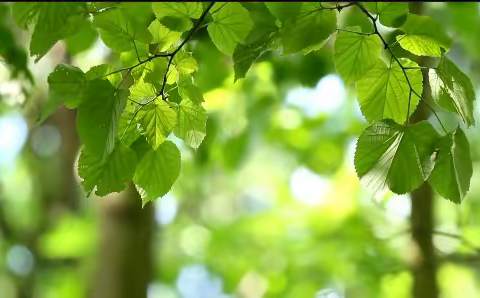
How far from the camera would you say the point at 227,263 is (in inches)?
62.4

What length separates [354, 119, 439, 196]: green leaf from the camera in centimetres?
39

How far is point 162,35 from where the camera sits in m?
0.38

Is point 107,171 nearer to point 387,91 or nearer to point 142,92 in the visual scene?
point 142,92

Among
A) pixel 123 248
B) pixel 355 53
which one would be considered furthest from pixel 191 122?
pixel 123 248

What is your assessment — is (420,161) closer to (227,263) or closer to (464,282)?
(227,263)

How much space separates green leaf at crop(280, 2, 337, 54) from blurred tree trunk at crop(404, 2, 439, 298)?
812 mm

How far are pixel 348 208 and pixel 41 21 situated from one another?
4.61 feet

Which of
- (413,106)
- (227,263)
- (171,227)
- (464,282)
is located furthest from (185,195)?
(413,106)

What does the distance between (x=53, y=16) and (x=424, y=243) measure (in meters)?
0.98

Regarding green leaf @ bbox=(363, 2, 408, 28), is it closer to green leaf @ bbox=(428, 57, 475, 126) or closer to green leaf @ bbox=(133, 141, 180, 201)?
green leaf @ bbox=(428, 57, 475, 126)

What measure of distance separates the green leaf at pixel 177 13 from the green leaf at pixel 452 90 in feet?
0.55

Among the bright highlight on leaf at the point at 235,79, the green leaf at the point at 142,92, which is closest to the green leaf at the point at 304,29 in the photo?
the bright highlight on leaf at the point at 235,79

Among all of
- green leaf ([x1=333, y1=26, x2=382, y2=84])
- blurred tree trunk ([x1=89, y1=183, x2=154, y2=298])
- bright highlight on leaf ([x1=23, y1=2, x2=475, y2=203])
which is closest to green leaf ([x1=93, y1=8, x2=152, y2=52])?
bright highlight on leaf ([x1=23, y1=2, x2=475, y2=203])

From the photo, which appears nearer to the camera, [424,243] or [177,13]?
[177,13]
